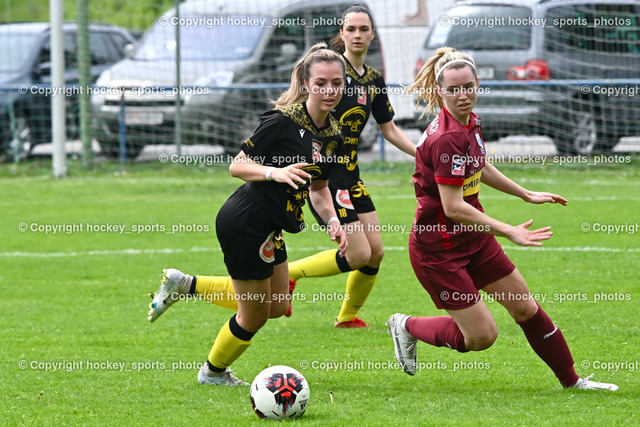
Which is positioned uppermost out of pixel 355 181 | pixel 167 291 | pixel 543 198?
pixel 543 198

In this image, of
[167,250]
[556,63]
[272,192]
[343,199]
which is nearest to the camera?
[272,192]

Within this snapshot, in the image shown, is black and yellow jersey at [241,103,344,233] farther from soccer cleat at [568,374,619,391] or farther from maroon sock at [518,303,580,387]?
soccer cleat at [568,374,619,391]

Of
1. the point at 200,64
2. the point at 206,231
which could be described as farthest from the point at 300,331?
the point at 200,64

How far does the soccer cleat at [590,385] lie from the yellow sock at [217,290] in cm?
194

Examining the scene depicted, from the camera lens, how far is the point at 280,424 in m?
4.45

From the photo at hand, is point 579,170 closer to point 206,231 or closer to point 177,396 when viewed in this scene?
point 206,231

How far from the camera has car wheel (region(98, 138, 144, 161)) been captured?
15.5 m

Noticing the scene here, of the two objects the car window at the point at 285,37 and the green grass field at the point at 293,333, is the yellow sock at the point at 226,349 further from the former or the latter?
the car window at the point at 285,37

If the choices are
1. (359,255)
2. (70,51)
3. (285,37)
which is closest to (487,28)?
(285,37)

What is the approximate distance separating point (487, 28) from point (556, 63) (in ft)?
3.91

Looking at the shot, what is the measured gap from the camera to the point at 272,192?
5.00 metres

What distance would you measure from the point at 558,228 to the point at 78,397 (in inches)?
248

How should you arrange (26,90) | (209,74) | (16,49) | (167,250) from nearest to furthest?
(167,250), (209,74), (26,90), (16,49)

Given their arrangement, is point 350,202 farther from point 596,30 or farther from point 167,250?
point 596,30
